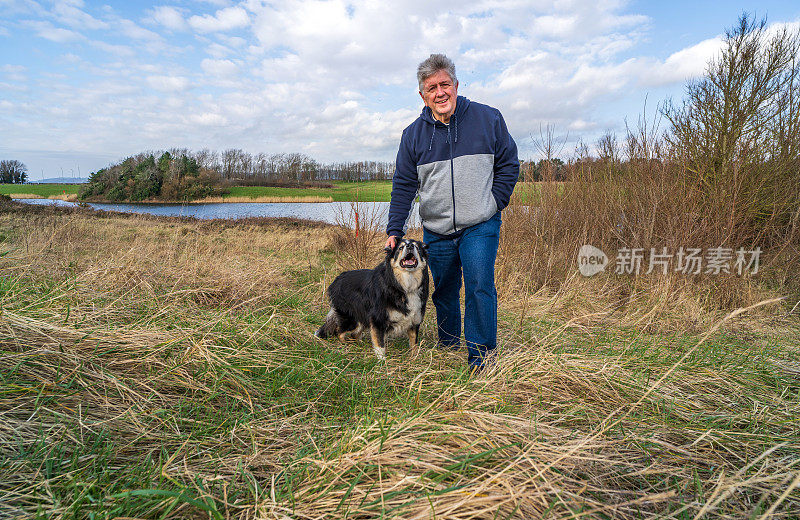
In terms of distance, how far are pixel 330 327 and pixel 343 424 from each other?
81.2 inches

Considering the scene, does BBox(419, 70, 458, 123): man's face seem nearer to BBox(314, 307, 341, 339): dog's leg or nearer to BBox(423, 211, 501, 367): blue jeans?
BBox(423, 211, 501, 367): blue jeans

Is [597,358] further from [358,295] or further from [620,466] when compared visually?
[358,295]

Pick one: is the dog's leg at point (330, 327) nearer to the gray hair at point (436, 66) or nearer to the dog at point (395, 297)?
the dog at point (395, 297)

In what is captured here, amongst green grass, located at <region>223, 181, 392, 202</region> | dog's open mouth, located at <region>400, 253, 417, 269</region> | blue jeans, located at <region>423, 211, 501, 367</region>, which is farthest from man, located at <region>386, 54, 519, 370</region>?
green grass, located at <region>223, 181, 392, 202</region>

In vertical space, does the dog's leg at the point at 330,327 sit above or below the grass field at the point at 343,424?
below

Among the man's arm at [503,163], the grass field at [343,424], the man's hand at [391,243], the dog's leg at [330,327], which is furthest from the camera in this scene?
the dog's leg at [330,327]

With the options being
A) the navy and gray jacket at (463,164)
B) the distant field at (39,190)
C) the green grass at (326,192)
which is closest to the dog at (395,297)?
the navy and gray jacket at (463,164)

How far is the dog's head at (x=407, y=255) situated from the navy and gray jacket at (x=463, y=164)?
0.23 m

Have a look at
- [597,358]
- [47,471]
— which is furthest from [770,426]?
[47,471]

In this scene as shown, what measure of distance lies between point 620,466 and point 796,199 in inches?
286

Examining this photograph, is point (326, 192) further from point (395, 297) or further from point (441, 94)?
point (441, 94)

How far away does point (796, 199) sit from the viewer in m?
6.32

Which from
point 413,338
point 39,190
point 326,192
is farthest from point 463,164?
point 39,190

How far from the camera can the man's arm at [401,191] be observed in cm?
347
